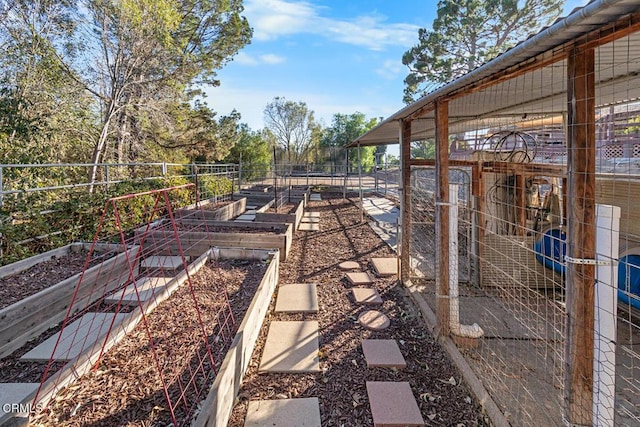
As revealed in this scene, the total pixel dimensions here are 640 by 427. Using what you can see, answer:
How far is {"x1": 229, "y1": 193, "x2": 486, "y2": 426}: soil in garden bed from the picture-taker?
6.70 ft

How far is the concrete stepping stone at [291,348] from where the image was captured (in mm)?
2475

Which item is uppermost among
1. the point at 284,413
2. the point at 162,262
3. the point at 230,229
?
the point at 230,229

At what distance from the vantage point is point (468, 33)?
17.7m

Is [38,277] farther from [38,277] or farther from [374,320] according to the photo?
[374,320]

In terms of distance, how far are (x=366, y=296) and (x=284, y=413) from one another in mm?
1940

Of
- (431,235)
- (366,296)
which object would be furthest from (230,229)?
(431,235)

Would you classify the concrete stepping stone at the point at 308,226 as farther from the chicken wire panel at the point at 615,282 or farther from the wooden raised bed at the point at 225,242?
the chicken wire panel at the point at 615,282

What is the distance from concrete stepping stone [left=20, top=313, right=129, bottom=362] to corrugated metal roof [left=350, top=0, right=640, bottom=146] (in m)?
2.93

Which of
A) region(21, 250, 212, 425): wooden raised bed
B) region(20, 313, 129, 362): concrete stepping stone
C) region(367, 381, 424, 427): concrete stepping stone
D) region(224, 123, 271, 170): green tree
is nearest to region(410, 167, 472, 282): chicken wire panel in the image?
region(367, 381, 424, 427): concrete stepping stone

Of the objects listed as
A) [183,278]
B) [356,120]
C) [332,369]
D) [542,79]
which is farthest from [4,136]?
[356,120]

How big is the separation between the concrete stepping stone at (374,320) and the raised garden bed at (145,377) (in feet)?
→ 3.17

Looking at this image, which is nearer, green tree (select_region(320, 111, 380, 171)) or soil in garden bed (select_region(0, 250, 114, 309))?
soil in garden bed (select_region(0, 250, 114, 309))

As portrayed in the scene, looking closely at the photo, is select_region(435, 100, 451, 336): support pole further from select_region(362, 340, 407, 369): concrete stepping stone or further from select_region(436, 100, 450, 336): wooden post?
select_region(362, 340, 407, 369): concrete stepping stone

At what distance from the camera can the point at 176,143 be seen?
12.2m
